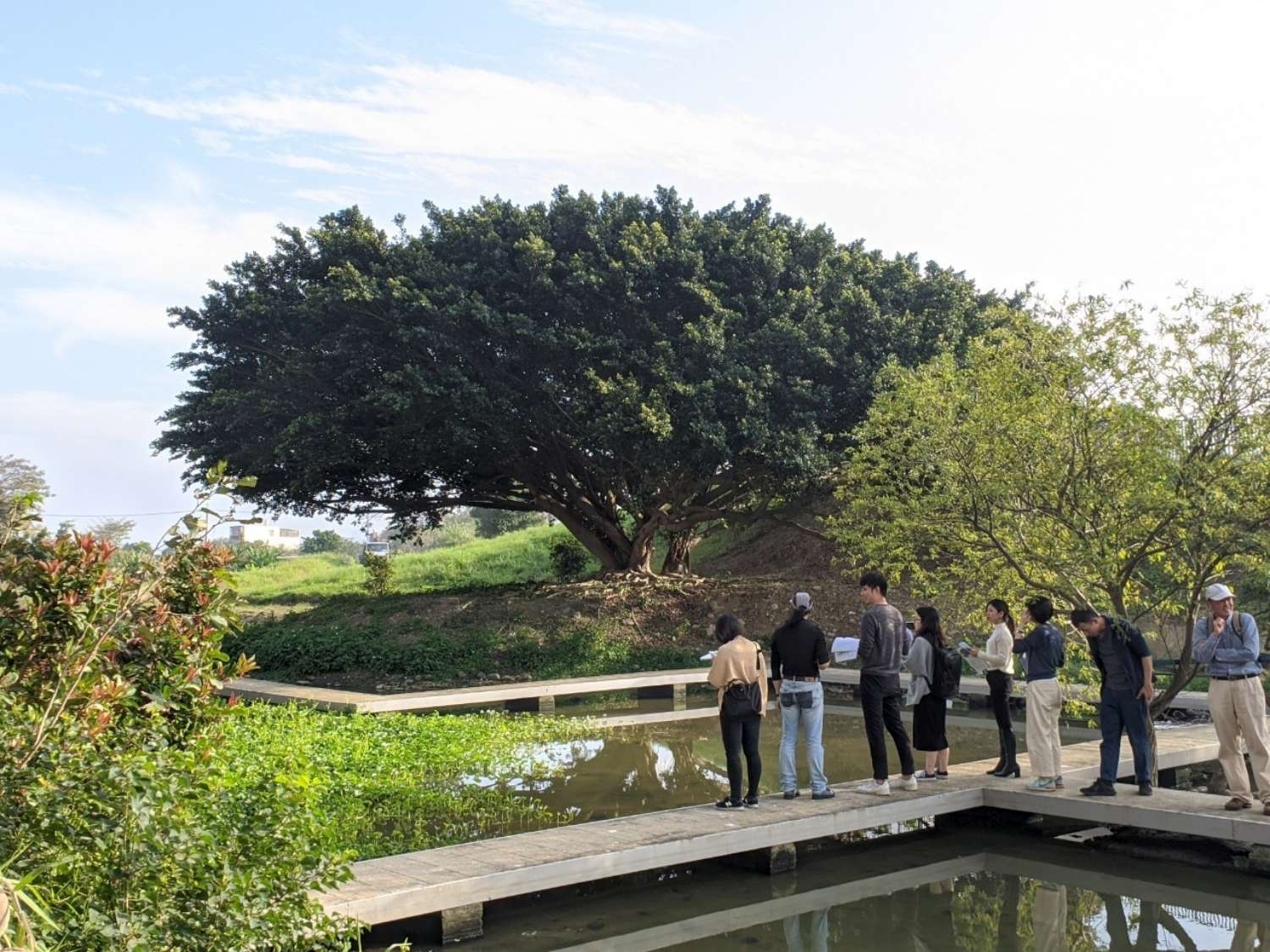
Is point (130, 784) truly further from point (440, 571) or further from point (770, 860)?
point (440, 571)

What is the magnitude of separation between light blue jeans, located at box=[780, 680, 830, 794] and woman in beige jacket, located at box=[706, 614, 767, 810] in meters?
0.28

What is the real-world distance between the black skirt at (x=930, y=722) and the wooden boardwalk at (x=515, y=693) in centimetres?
489

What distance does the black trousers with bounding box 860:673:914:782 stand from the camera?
9.34 metres

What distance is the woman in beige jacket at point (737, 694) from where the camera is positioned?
8.78 meters

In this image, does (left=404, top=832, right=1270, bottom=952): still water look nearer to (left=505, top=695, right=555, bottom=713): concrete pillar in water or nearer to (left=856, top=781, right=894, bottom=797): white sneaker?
(left=856, top=781, right=894, bottom=797): white sneaker

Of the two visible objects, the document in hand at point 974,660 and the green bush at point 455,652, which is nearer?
the document in hand at point 974,660

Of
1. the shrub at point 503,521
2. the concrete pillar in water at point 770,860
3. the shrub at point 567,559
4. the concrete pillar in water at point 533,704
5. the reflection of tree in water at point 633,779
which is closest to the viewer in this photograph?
the concrete pillar in water at point 770,860

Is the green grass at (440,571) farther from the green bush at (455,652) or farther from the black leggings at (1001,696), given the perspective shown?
the black leggings at (1001,696)

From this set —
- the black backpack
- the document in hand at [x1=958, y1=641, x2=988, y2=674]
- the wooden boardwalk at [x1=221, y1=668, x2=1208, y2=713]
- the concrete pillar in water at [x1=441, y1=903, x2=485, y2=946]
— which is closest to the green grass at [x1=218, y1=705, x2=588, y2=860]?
the concrete pillar in water at [x1=441, y1=903, x2=485, y2=946]

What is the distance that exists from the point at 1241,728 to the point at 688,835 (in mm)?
4324

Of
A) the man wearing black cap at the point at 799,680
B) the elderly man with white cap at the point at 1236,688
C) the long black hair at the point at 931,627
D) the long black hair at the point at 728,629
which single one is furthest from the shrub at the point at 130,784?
the elderly man with white cap at the point at 1236,688

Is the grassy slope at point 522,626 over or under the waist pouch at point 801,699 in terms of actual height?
under

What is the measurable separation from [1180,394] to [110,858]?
28.1 ft

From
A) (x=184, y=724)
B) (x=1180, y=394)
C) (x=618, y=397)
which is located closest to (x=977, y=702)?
(x=618, y=397)
